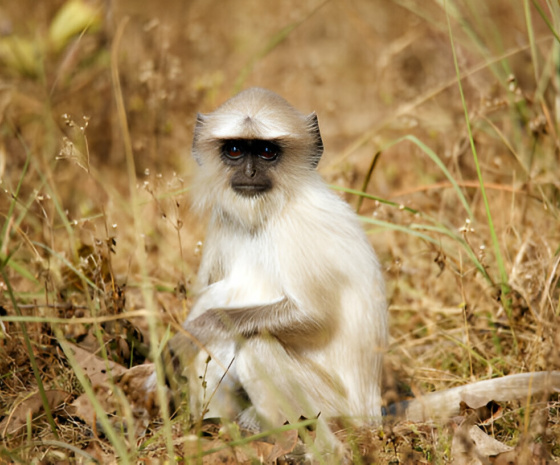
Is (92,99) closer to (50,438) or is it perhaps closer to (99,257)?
(99,257)

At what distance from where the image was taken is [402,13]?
387 inches

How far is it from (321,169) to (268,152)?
198cm

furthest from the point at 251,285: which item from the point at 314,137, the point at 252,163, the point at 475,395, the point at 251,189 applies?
the point at 475,395

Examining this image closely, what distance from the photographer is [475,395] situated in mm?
3354

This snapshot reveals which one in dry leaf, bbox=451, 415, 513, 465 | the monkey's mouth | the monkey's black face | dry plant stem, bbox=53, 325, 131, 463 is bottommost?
dry leaf, bbox=451, 415, 513, 465

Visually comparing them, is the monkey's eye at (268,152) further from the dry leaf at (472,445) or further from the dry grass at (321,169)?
the dry leaf at (472,445)

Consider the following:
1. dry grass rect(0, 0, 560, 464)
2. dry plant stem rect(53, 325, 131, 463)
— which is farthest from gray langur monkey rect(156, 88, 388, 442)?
dry plant stem rect(53, 325, 131, 463)

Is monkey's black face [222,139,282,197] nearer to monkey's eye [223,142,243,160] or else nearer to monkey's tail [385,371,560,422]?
monkey's eye [223,142,243,160]

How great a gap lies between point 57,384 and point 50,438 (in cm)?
40

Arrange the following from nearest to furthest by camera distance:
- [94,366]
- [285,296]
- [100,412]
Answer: [100,412]
[285,296]
[94,366]

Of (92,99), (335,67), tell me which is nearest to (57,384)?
(92,99)

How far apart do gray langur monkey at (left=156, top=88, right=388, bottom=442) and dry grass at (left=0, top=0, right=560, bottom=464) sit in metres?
0.33

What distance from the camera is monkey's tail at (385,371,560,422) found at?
315 centimetres

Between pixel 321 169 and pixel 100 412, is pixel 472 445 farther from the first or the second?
pixel 321 169
